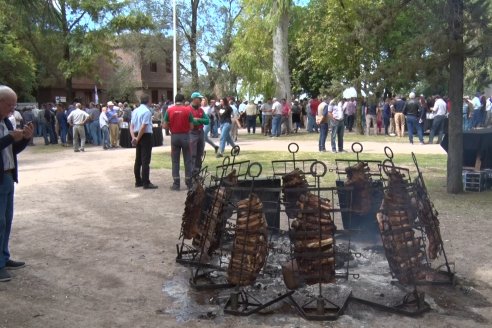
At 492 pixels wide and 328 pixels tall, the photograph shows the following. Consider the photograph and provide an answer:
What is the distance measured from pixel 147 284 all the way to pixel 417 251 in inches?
104

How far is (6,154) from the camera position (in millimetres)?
5742

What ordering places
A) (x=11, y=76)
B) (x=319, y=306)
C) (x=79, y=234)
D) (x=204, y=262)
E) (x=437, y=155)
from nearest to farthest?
(x=319, y=306)
(x=204, y=262)
(x=79, y=234)
(x=437, y=155)
(x=11, y=76)

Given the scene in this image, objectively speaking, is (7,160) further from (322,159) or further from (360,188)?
(322,159)

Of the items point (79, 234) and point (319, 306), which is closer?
point (319, 306)

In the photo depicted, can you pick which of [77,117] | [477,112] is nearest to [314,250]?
[77,117]

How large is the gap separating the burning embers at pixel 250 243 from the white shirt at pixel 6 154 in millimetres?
2614

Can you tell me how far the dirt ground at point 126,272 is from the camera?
183 inches

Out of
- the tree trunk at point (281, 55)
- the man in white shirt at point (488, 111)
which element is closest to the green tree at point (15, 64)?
the tree trunk at point (281, 55)

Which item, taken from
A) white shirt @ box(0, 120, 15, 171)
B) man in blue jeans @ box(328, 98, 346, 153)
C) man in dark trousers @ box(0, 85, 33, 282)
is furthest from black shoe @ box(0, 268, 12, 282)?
man in blue jeans @ box(328, 98, 346, 153)

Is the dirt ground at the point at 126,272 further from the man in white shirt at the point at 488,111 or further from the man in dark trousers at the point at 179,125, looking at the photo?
the man in white shirt at the point at 488,111

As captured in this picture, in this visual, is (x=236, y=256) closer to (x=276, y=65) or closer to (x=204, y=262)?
(x=204, y=262)

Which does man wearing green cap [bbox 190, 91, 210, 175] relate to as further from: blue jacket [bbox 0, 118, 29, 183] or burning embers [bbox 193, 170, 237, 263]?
burning embers [bbox 193, 170, 237, 263]

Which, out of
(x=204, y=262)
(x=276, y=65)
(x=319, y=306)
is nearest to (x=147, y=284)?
(x=204, y=262)

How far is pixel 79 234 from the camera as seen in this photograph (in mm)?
7680
